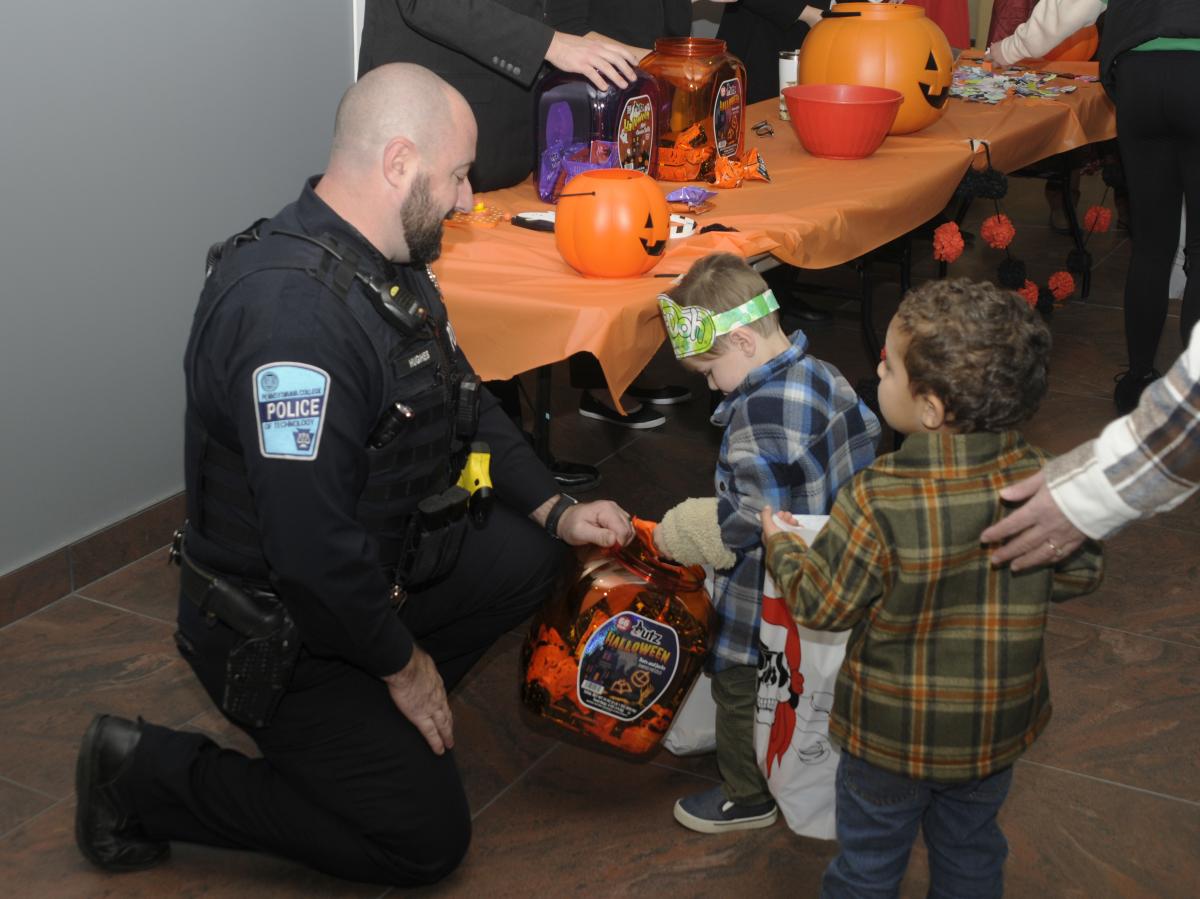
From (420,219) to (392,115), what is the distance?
154mm

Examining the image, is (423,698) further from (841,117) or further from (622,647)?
(841,117)

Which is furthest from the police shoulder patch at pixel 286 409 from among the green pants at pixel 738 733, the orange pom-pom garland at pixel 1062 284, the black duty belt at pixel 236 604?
the orange pom-pom garland at pixel 1062 284

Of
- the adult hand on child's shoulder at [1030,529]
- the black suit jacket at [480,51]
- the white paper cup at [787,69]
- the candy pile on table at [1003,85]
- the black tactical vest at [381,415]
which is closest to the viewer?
the adult hand on child's shoulder at [1030,529]

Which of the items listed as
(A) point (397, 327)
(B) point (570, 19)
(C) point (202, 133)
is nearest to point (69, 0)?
(C) point (202, 133)

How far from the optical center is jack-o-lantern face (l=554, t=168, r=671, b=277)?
7.80ft

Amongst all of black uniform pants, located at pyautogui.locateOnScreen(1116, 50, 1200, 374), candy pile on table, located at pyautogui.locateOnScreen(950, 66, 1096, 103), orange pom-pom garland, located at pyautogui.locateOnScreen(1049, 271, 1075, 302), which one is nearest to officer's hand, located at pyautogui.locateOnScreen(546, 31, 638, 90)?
black uniform pants, located at pyautogui.locateOnScreen(1116, 50, 1200, 374)

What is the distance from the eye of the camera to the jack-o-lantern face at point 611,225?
7.80 ft

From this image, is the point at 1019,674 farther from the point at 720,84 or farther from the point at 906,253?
the point at 906,253

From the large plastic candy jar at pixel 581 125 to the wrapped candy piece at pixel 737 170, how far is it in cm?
27

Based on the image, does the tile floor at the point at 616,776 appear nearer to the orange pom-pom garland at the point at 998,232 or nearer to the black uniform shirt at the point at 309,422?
the black uniform shirt at the point at 309,422

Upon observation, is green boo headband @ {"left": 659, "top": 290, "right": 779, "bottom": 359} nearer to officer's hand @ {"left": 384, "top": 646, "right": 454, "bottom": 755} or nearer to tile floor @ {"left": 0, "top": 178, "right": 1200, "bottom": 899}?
officer's hand @ {"left": 384, "top": 646, "right": 454, "bottom": 755}

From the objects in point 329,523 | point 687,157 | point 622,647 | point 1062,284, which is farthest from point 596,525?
point 1062,284

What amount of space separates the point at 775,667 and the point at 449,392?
2.12 ft

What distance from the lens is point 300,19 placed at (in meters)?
3.23
